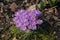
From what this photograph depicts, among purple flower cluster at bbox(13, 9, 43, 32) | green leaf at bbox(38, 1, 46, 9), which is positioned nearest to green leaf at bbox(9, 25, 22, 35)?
purple flower cluster at bbox(13, 9, 43, 32)

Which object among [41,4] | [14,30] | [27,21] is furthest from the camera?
[41,4]

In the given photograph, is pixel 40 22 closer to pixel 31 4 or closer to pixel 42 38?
pixel 42 38

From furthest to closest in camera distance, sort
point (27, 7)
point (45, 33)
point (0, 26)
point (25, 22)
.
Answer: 1. point (27, 7)
2. point (0, 26)
3. point (45, 33)
4. point (25, 22)

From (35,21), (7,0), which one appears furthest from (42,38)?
(7,0)

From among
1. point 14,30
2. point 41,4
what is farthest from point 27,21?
point 41,4

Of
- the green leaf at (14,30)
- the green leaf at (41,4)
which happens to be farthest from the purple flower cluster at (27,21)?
the green leaf at (41,4)

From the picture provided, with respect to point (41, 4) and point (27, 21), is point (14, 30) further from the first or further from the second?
point (41, 4)

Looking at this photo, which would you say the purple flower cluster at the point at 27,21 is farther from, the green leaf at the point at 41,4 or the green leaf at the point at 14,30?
the green leaf at the point at 41,4

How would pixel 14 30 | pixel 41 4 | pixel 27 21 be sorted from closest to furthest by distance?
pixel 27 21 < pixel 14 30 < pixel 41 4

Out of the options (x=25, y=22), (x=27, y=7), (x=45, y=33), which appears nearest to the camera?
(x=25, y=22)

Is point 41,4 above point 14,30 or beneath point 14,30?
above

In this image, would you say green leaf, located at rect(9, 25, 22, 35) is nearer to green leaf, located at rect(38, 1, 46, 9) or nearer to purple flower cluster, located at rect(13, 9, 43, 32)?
purple flower cluster, located at rect(13, 9, 43, 32)
